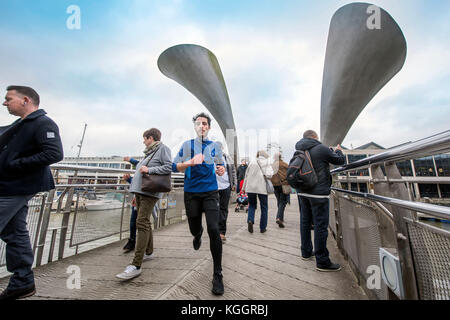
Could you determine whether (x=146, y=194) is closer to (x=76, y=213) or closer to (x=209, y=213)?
(x=209, y=213)

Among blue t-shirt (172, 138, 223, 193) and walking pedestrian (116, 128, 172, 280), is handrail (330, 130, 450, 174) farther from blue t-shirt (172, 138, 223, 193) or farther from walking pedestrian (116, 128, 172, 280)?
walking pedestrian (116, 128, 172, 280)

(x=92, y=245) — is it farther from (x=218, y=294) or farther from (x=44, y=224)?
(x=218, y=294)

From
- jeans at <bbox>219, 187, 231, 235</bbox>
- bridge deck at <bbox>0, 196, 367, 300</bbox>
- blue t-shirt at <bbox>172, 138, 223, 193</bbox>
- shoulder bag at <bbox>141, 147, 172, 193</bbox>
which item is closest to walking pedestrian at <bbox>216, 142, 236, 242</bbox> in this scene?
jeans at <bbox>219, 187, 231, 235</bbox>

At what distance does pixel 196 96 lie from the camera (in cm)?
1246

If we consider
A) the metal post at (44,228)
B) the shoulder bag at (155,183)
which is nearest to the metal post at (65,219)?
the metal post at (44,228)

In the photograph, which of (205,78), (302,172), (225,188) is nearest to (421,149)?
(302,172)

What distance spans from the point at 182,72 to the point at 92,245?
38.0ft

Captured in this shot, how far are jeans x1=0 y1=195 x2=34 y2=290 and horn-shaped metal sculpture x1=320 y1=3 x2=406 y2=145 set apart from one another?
29.3 feet

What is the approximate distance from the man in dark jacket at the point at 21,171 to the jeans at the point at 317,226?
2.70 m

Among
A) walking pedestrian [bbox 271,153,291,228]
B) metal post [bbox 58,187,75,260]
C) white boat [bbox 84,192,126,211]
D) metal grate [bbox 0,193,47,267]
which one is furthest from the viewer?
walking pedestrian [bbox 271,153,291,228]

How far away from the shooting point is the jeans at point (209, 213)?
178cm

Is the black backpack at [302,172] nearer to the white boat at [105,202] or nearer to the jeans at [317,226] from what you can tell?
the jeans at [317,226]

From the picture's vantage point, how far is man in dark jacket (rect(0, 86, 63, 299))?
1.61 m

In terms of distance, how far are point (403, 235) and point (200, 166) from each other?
1573mm
